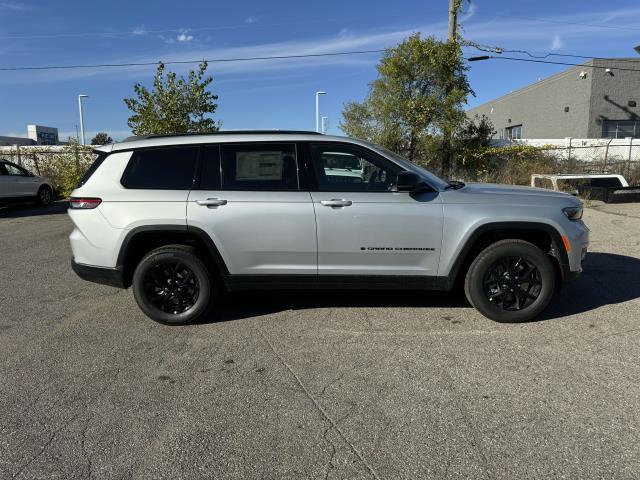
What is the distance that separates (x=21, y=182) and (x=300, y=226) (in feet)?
46.7

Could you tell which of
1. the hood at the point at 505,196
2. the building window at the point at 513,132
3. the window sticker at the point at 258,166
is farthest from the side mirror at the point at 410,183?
the building window at the point at 513,132

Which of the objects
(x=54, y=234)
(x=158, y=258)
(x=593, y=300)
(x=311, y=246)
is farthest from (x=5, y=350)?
(x=54, y=234)

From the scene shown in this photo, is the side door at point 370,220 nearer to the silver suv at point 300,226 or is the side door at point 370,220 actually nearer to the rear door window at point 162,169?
the silver suv at point 300,226

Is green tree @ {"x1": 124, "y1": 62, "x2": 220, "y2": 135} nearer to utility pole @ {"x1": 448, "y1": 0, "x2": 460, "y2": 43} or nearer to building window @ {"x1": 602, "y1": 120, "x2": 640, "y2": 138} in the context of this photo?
utility pole @ {"x1": 448, "y1": 0, "x2": 460, "y2": 43}

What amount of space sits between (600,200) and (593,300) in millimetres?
9941

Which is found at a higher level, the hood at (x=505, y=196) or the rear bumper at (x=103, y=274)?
the hood at (x=505, y=196)

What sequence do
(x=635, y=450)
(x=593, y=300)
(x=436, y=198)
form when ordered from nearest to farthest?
(x=635, y=450), (x=436, y=198), (x=593, y=300)

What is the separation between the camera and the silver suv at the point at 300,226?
4.48 m

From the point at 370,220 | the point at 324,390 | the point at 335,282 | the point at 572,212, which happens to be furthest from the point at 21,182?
the point at 572,212

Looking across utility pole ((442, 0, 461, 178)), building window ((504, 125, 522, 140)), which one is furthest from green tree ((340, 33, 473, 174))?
building window ((504, 125, 522, 140))

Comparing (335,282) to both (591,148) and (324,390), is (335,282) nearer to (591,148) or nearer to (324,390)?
(324,390)

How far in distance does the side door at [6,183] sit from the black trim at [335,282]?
43.6ft

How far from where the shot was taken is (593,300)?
17.5ft

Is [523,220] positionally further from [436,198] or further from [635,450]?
[635,450]
